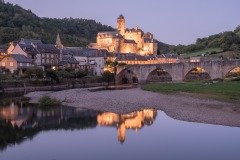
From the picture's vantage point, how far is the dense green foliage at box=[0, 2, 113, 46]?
10406 centimetres

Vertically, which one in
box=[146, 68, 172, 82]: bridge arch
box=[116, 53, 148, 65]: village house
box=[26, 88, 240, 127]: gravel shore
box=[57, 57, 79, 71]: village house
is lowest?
box=[26, 88, 240, 127]: gravel shore

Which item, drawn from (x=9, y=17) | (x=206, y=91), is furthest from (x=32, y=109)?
(x=9, y=17)

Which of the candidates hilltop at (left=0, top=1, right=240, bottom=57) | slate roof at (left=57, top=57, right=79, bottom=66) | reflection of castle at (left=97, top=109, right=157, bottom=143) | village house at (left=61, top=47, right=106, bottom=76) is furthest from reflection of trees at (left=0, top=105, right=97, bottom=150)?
hilltop at (left=0, top=1, right=240, bottom=57)

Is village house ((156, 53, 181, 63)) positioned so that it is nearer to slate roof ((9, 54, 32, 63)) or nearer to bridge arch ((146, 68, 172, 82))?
bridge arch ((146, 68, 172, 82))

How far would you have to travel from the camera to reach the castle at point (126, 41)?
10806cm

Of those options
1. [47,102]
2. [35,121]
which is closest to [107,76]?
[47,102]

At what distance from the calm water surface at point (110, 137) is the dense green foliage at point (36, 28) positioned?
79987 mm

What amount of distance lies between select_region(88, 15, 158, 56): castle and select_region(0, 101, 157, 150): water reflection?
256ft

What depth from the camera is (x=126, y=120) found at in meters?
A: 24.5

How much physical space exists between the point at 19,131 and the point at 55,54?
5085 centimetres

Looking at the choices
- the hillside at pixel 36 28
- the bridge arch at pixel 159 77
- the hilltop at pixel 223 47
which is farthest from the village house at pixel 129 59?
the hillside at pixel 36 28

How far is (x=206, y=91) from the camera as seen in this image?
3678cm

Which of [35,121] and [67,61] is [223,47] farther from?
[35,121]

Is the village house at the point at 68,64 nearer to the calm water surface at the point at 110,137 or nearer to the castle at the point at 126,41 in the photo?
the castle at the point at 126,41
